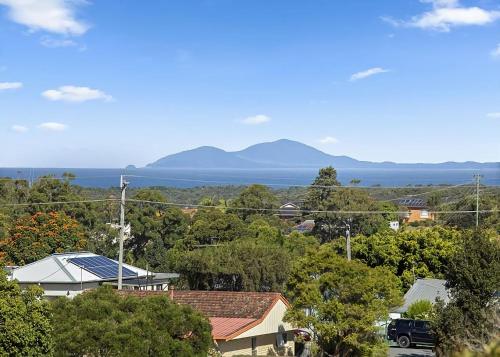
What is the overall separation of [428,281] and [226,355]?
754 inches

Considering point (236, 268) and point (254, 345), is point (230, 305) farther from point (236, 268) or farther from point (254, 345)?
point (236, 268)

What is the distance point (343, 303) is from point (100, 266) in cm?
1872

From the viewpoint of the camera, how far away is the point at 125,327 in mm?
16094

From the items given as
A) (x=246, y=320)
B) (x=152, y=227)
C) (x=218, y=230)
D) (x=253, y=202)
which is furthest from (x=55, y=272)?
(x=253, y=202)

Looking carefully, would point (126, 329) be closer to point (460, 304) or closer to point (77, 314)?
point (77, 314)

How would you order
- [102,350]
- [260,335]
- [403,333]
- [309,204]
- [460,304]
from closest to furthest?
[102,350]
[460,304]
[260,335]
[403,333]
[309,204]

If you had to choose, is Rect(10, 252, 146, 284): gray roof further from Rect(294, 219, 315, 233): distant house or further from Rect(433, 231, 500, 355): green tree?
Rect(294, 219, 315, 233): distant house

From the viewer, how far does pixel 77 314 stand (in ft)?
55.5

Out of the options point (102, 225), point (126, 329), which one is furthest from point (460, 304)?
point (102, 225)

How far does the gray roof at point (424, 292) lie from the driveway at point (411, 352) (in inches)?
211

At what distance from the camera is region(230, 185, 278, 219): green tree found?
243 feet

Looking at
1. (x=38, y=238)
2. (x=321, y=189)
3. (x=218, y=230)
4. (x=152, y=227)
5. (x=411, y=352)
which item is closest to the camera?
(x=411, y=352)

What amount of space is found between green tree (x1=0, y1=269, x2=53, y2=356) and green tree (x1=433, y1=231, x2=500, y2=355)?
501 inches

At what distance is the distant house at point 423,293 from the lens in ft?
120
